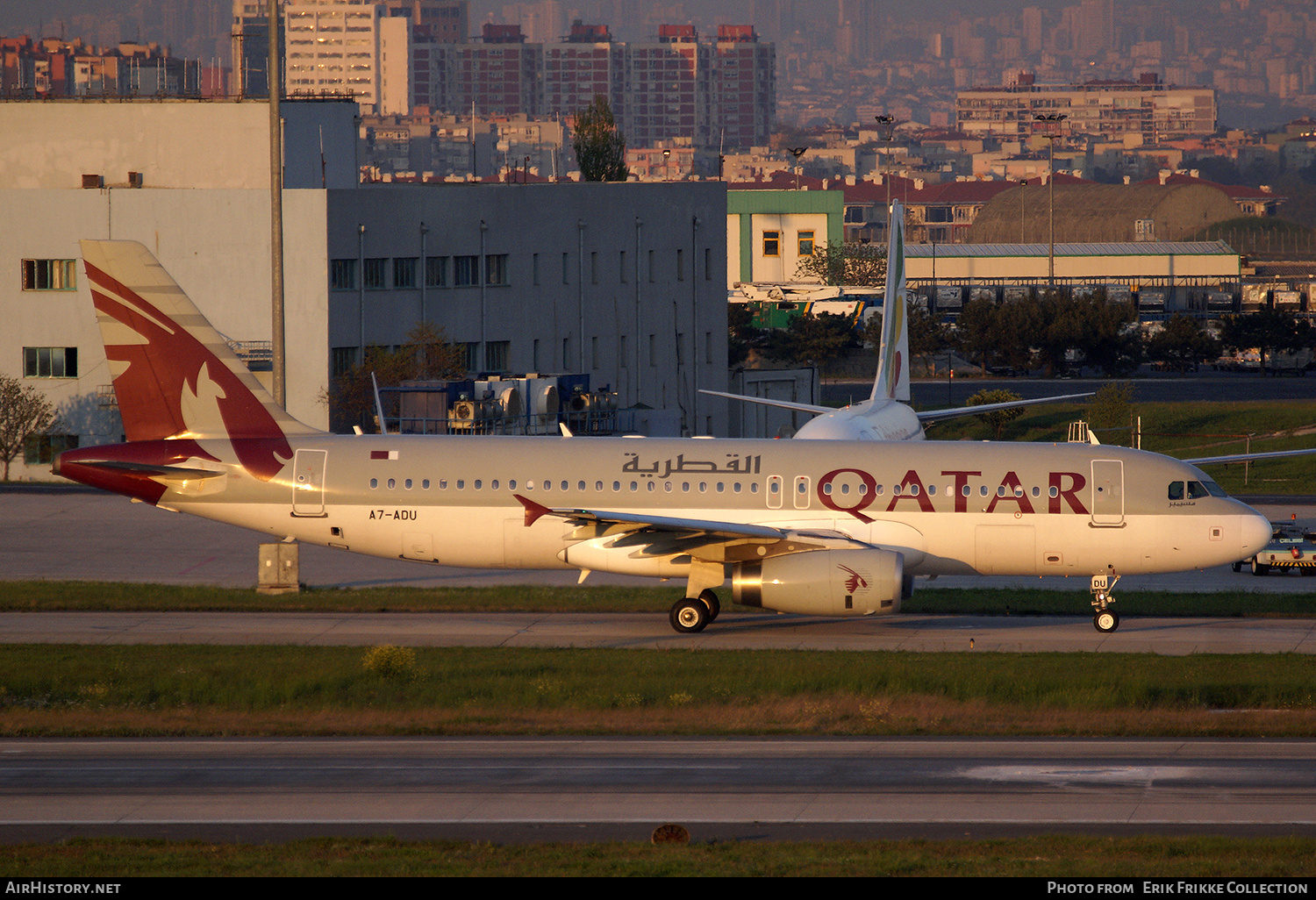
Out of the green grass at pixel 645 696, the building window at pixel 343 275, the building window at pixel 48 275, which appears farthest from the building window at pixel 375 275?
the green grass at pixel 645 696

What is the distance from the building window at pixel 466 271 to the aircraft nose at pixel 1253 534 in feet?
138

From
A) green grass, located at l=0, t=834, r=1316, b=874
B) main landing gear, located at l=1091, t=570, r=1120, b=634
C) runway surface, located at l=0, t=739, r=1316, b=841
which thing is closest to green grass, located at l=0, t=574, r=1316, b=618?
main landing gear, located at l=1091, t=570, r=1120, b=634

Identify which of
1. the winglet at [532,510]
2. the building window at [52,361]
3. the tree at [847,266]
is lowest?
the winglet at [532,510]

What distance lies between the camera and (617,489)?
107 feet

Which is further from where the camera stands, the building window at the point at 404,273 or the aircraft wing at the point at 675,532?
the building window at the point at 404,273

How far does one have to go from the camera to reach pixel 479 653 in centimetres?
2848

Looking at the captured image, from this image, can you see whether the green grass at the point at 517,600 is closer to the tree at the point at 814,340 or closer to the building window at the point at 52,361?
the building window at the point at 52,361

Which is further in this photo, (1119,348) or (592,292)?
(1119,348)

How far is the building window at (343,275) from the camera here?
61531 mm

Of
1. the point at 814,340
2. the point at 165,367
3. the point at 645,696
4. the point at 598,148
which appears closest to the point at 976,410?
the point at 165,367

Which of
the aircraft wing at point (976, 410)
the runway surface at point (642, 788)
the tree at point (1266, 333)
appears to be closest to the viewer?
the runway surface at point (642, 788)
